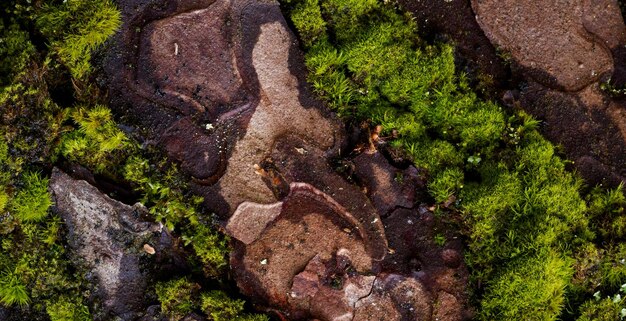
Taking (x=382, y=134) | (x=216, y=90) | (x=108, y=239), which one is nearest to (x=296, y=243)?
(x=382, y=134)

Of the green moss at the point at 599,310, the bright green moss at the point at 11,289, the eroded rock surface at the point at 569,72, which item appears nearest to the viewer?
the bright green moss at the point at 11,289

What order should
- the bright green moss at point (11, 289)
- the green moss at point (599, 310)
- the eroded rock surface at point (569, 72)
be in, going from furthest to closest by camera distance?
the eroded rock surface at point (569, 72) < the green moss at point (599, 310) < the bright green moss at point (11, 289)

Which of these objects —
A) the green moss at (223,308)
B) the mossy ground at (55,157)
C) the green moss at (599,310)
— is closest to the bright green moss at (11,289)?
the mossy ground at (55,157)

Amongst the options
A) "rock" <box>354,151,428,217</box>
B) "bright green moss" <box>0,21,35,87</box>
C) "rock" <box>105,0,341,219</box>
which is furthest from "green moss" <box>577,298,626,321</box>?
"bright green moss" <box>0,21,35,87</box>

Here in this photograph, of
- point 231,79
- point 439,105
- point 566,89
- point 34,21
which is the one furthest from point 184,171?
point 566,89

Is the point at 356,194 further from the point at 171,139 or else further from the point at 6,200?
the point at 6,200

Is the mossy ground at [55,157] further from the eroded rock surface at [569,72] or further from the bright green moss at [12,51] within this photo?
the eroded rock surface at [569,72]
